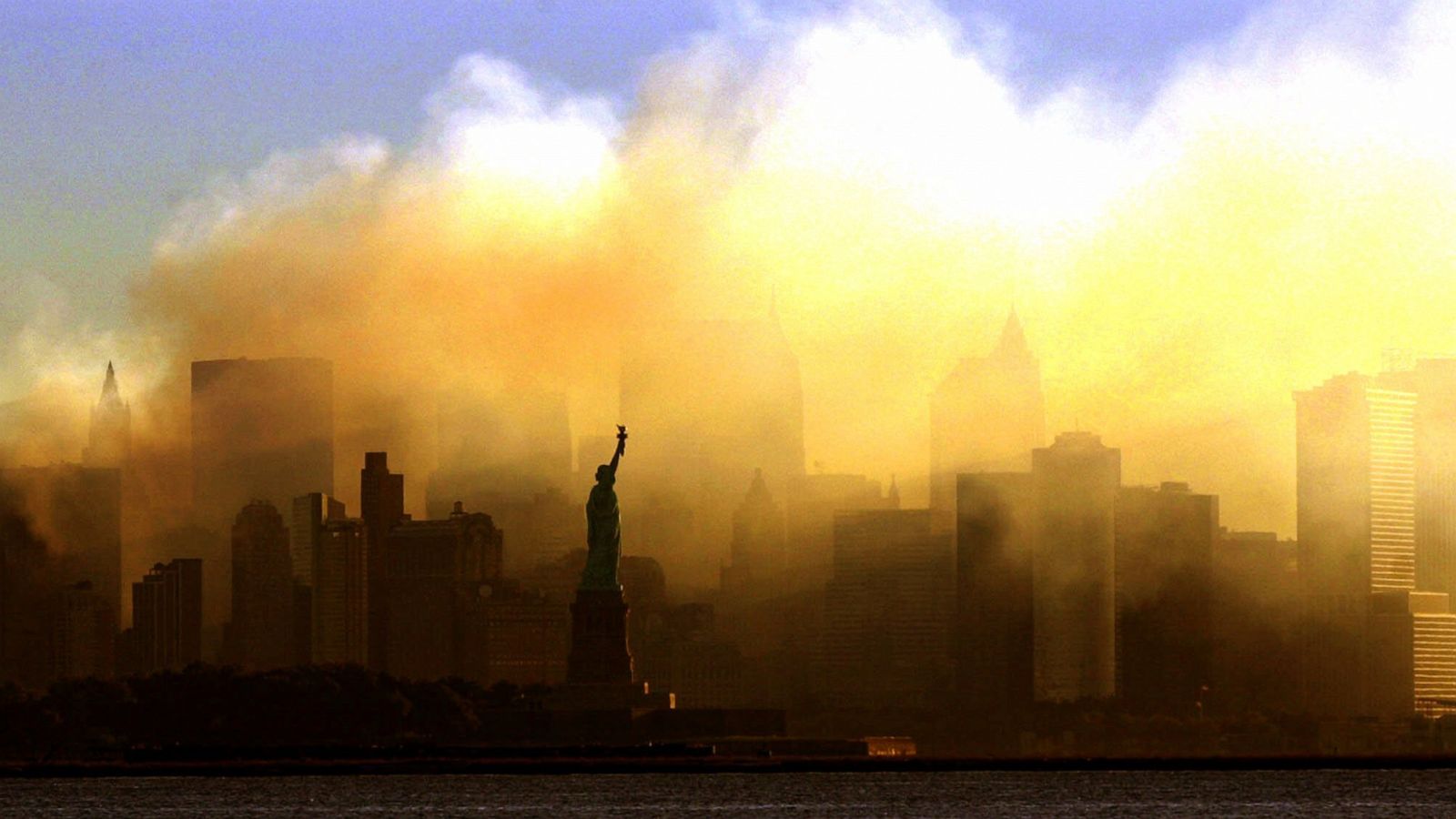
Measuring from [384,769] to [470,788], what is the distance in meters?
9.80

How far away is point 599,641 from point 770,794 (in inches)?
2282

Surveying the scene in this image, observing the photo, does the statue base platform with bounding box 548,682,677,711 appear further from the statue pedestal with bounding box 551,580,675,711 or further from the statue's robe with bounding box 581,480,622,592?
the statue's robe with bounding box 581,480,622,592

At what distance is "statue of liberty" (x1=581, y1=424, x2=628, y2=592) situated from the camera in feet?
429

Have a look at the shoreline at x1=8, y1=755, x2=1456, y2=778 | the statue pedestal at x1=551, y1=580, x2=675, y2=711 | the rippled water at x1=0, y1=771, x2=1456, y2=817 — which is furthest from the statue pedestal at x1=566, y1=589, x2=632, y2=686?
the rippled water at x1=0, y1=771, x2=1456, y2=817

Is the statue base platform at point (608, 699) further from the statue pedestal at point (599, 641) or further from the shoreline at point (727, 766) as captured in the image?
the shoreline at point (727, 766)

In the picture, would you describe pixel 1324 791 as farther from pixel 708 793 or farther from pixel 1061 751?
pixel 1061 751

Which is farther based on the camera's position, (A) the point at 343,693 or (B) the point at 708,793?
(A) the point at 343,693

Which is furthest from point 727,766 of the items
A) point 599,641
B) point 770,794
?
point 599,641

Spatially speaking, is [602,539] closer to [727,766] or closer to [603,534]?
[603,534]

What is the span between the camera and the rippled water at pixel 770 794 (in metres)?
66.5

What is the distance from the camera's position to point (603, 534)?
431 feet

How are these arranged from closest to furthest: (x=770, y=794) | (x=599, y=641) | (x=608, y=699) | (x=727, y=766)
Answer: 1. (x=770, y=794)
2. (x=727, y=766)
3. (x=608, y=699)
4. (x=599, y=641)

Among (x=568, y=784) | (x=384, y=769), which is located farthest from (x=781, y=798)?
(x=384, y=769)

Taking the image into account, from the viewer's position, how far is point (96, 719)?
493 ft
